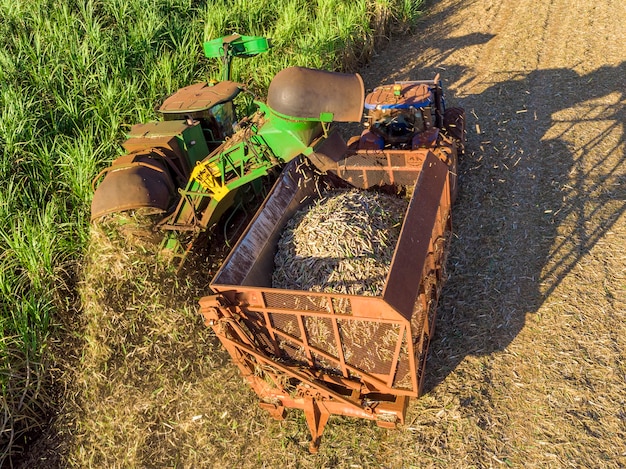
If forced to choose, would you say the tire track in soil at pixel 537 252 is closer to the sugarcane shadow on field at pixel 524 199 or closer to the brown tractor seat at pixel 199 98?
the sugarcane shadow on field at pixel 524 199

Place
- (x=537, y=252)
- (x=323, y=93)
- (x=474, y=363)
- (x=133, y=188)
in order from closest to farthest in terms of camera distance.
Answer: (x=323, y=93)
(x=474, y=363)
(x=133, y=188)
(x=537, y=252)

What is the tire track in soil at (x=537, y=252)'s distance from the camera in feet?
13.2

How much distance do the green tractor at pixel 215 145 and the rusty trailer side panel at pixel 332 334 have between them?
721mm

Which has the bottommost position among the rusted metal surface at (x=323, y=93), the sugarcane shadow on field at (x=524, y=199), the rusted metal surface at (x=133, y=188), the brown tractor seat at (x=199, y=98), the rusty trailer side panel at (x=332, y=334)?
the sugarcane shadow on field at (x=524, y=199)

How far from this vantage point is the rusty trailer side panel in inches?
136

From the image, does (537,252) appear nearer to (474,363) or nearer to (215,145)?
(474,363)

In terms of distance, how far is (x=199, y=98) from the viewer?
577 cm

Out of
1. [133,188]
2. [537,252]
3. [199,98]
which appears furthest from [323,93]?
[537,252]

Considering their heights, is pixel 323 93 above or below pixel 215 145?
above

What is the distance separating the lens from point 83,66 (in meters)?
6.98

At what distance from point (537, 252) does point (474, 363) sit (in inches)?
Result: 68.2

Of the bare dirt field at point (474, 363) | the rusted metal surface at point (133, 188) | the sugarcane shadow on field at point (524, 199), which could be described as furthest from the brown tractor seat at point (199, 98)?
the sugarcane shadow on field at point (524, 199)

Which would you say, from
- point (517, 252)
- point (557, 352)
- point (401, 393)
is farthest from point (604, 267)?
point (401, 393)

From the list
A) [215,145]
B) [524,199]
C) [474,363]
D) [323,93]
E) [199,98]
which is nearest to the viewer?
[323,93]
